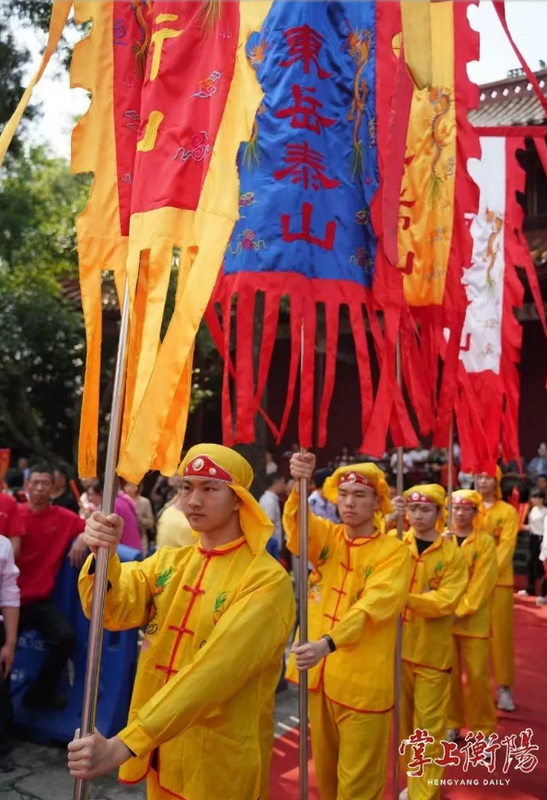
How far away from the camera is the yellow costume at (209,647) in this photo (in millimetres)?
2090

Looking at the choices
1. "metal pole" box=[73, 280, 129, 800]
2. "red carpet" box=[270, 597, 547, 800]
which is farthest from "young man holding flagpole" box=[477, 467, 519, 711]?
"metal pole" box=[73, 280, 129, 800]

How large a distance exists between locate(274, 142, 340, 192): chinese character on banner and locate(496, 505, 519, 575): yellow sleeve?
3.73m

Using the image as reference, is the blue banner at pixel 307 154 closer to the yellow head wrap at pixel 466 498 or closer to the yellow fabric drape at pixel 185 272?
the yellow fabric drape at pixel 185 272

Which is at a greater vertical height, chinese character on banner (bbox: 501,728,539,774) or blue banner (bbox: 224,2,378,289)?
blue banner (bbox: 224,2,378,289)

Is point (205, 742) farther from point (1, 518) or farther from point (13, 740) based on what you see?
point (13, 740)

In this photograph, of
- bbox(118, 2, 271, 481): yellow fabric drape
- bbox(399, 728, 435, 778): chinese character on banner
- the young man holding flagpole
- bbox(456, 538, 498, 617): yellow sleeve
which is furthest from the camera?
the young man holding flagpole

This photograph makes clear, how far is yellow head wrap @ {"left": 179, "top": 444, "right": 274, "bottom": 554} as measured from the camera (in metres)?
2.43

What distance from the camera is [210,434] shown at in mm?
14484

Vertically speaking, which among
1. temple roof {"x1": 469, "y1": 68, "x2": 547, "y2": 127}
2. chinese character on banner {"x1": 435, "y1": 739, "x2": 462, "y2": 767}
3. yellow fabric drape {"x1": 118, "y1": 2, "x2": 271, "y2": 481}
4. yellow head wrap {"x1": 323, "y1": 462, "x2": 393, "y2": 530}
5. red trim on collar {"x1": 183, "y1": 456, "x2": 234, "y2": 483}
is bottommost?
chinese character on banner {"x1": 435, "y1": 739, "x2": 462, "y2": 767}

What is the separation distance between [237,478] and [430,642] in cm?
214

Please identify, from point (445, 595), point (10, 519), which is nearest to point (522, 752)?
point (445, 595)

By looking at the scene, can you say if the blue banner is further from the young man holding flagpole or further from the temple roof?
the temple roof

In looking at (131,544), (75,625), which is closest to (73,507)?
(131,544)

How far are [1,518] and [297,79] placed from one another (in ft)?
9.30
